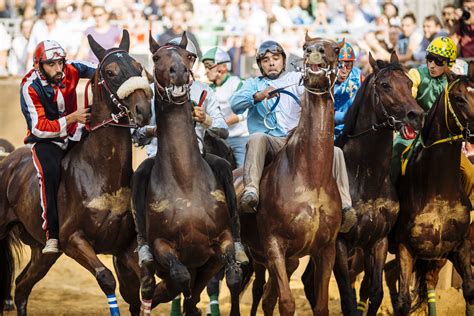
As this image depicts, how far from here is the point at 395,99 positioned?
9.92m

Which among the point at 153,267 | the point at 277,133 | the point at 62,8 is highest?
the point at 62,8

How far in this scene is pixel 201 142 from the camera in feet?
32.5

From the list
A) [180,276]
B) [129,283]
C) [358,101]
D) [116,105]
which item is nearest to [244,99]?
[358,101]

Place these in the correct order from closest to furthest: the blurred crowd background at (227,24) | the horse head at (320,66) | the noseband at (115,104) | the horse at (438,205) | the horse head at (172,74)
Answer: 1. the horse head at (172,74)
2. the horse head at (320,66)
3. the noseband at (115,104)
4. the horse at (438,205)
5. the blurred crowd background at (227,24)

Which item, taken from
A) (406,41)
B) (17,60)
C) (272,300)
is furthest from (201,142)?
(17,60)

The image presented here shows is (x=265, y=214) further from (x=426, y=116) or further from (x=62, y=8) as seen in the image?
(x=62, y=8)

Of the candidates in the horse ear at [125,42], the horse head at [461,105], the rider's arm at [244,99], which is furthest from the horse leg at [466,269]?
the horse ear at [125,42]

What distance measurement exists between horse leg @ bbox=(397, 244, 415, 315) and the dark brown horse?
4.68ft

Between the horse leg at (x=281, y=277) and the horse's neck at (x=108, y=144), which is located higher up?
the horse's neck at (x=108, y=144)

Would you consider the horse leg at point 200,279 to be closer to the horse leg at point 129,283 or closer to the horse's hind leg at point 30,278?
the horse leg at point 129,283

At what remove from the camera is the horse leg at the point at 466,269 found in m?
10.3

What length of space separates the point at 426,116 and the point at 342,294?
→ 200 centimetres

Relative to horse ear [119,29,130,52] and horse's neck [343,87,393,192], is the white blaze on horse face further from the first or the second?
horse's neck [343,87,393,192]

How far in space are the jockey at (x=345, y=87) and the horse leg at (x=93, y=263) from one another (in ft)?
9.86
